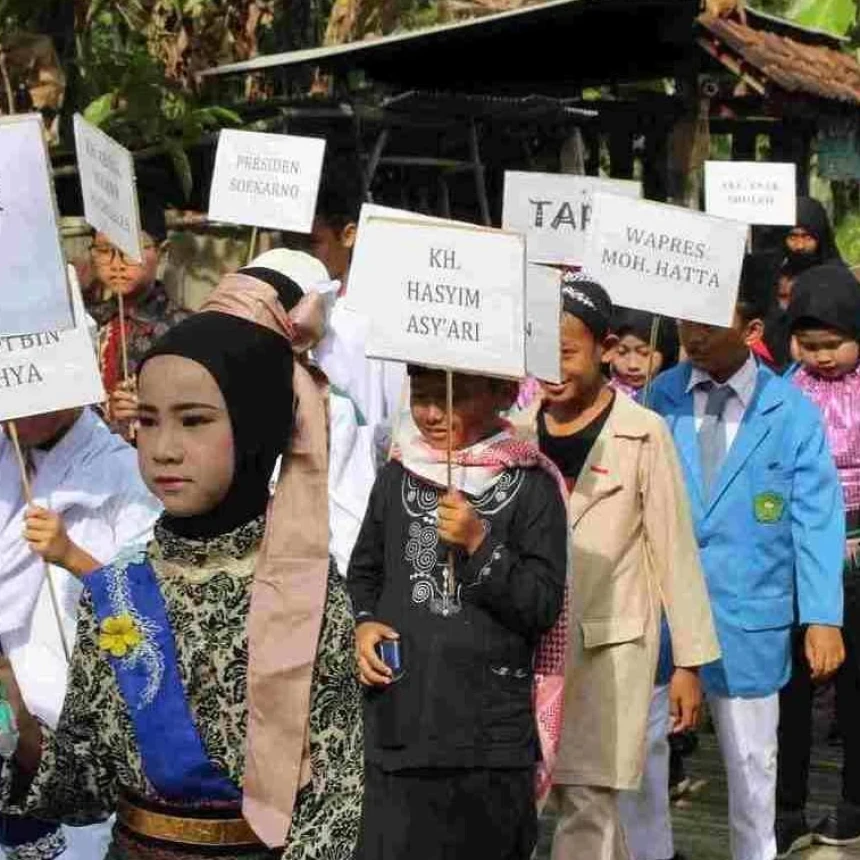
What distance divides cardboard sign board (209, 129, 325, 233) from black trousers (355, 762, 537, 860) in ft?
9.99

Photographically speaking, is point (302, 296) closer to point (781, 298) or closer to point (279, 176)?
point (279, 176)

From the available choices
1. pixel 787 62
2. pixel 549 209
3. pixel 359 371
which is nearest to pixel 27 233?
pixel 359 371

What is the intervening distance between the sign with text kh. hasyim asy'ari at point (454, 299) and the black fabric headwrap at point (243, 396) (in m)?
1.19

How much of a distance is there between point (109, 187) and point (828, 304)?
8.03 feet

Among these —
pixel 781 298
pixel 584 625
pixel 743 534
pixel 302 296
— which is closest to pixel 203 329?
pixel 302 296

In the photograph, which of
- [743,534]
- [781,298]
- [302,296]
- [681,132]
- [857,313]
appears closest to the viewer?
[302,296]

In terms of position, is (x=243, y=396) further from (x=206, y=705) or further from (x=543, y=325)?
(x=543, y=325)

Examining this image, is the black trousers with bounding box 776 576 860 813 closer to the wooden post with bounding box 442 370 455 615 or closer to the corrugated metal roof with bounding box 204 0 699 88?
the wooden post with bounding box 442 370 455 615

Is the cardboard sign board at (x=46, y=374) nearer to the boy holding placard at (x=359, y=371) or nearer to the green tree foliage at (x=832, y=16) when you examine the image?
the boy holding placard at (x=359, y=371)

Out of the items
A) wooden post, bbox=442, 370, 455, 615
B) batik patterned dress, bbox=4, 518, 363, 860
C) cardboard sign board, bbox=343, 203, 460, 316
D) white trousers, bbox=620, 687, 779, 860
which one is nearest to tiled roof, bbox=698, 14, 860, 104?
white trousers, bbox=620, 687, 779, 860

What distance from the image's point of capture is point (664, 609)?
5.80 meters

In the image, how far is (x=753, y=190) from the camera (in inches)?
357

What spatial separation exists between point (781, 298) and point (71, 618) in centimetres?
576

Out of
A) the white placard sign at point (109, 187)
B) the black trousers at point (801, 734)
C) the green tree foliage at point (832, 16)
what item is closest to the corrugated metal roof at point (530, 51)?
the green tree foliage at point (832, 16)
